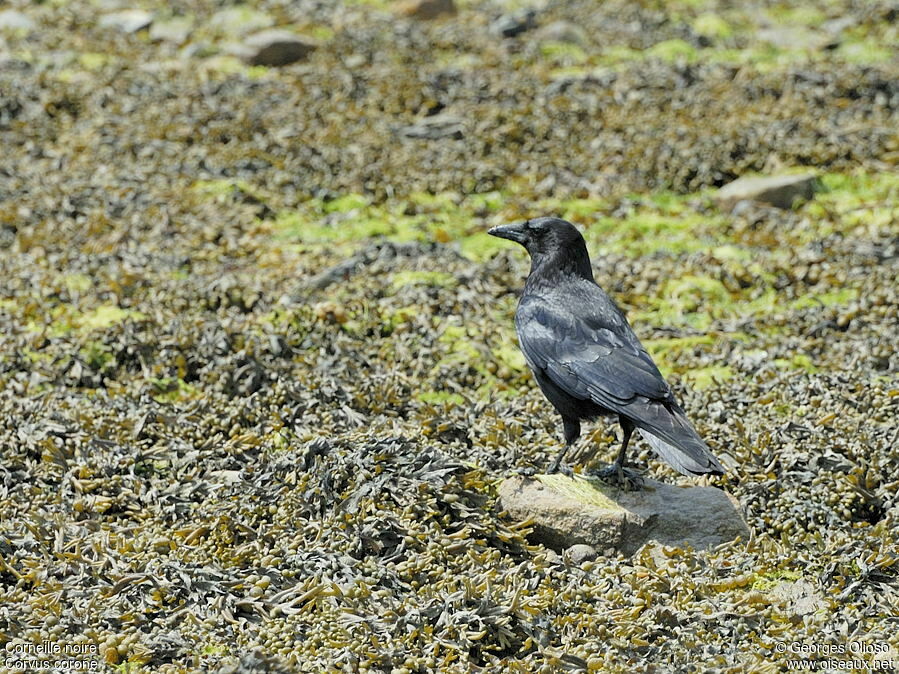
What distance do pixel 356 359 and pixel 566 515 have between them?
262 cm

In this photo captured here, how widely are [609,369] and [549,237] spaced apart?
114 cm

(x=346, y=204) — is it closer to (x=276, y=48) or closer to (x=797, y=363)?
(x=276, y=48)

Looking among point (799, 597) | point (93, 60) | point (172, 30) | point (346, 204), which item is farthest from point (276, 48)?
point (799, 597)

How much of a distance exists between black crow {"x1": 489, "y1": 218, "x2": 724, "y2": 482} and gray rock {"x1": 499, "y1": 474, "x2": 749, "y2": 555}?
21cm

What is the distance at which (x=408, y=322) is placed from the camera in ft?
26.1

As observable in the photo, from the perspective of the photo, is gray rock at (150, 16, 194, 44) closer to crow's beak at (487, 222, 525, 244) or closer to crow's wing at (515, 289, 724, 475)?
crow's beak at (487, 222, 525, 244)

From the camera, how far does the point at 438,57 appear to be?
1414cm

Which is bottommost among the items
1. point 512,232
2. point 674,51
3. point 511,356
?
point 511,356

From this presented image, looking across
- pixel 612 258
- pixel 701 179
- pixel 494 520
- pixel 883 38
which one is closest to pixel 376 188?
pixel 612 258

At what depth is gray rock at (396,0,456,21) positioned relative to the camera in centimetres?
1582

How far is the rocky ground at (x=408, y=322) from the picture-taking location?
182 inches

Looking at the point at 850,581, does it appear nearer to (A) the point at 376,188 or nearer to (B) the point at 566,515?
(B) the point at 566,515

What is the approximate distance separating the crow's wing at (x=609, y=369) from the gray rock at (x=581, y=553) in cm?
63

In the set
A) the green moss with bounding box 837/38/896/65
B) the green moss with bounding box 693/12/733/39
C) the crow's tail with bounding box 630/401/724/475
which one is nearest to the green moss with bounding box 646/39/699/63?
the green moss with bounding box 693/12/733/39
